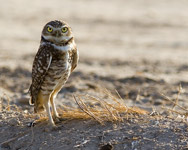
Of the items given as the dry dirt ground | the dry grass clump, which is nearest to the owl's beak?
the dry grass clump

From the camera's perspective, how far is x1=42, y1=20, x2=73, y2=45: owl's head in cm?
534

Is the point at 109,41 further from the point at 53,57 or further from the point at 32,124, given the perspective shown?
the point at 53,57

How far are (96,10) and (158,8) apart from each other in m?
3.04

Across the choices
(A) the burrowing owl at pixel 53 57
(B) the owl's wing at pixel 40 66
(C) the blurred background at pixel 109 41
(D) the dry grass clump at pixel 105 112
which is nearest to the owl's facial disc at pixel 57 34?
(A) the burrowing owl at pixel 53 57

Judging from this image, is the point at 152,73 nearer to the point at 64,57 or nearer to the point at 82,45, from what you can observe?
the point at 82,45

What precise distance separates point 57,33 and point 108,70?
6.02 metres

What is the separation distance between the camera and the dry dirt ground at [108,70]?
5.29 metres

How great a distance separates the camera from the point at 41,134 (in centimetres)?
559

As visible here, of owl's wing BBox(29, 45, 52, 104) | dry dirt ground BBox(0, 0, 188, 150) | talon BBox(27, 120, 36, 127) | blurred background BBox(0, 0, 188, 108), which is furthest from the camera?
blurred background BBox(0, 0, 188, 108)

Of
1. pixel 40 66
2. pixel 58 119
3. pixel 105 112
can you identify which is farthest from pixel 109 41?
pixel 40 66

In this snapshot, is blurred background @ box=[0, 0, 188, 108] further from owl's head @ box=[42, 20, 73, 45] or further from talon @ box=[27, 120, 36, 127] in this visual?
owl's head @ box=[42, 20, 73, 45]

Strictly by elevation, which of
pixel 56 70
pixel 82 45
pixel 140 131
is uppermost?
pixel 56 70

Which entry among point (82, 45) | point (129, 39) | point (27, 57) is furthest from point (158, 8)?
point (27, 57)

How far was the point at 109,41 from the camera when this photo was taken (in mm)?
15742
